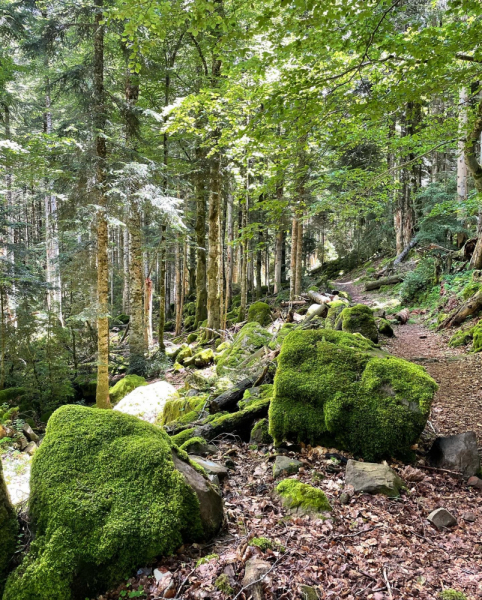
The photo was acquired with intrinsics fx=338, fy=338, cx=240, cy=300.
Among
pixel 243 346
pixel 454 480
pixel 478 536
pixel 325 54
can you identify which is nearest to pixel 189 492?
pixel 478 536

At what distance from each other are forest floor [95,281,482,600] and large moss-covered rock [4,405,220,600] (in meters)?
0.18

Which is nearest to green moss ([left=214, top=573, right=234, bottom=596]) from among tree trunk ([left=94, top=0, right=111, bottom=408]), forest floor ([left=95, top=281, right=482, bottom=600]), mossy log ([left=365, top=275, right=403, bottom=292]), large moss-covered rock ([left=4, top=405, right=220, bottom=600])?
forest floor ([left=95, top=281, right=482, bottom=600])

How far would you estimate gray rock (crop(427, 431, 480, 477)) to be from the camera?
12.6 ft

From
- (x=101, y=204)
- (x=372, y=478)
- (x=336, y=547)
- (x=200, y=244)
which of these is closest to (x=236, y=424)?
(x=372, y=478)

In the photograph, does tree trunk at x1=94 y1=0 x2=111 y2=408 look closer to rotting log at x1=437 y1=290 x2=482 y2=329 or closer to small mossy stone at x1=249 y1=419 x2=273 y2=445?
small mossy stone at x1=249 y1=419 x2=273 y2=445

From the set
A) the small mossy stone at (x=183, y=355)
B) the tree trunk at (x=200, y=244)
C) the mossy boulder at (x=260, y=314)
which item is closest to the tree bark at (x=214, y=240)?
the tree trunk at (x=200, y=244)

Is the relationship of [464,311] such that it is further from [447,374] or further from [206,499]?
[206,499]

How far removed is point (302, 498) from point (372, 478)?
0.84 meters

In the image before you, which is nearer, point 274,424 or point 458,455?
point 458,455

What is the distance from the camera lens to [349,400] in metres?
4.21

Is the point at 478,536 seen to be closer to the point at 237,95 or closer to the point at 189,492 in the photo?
the point at 189,492

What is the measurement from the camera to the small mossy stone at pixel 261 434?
4.82 m

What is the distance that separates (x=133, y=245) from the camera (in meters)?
12.1

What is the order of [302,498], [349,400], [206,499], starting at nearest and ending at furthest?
[206,499], [302,498], [349,400]
